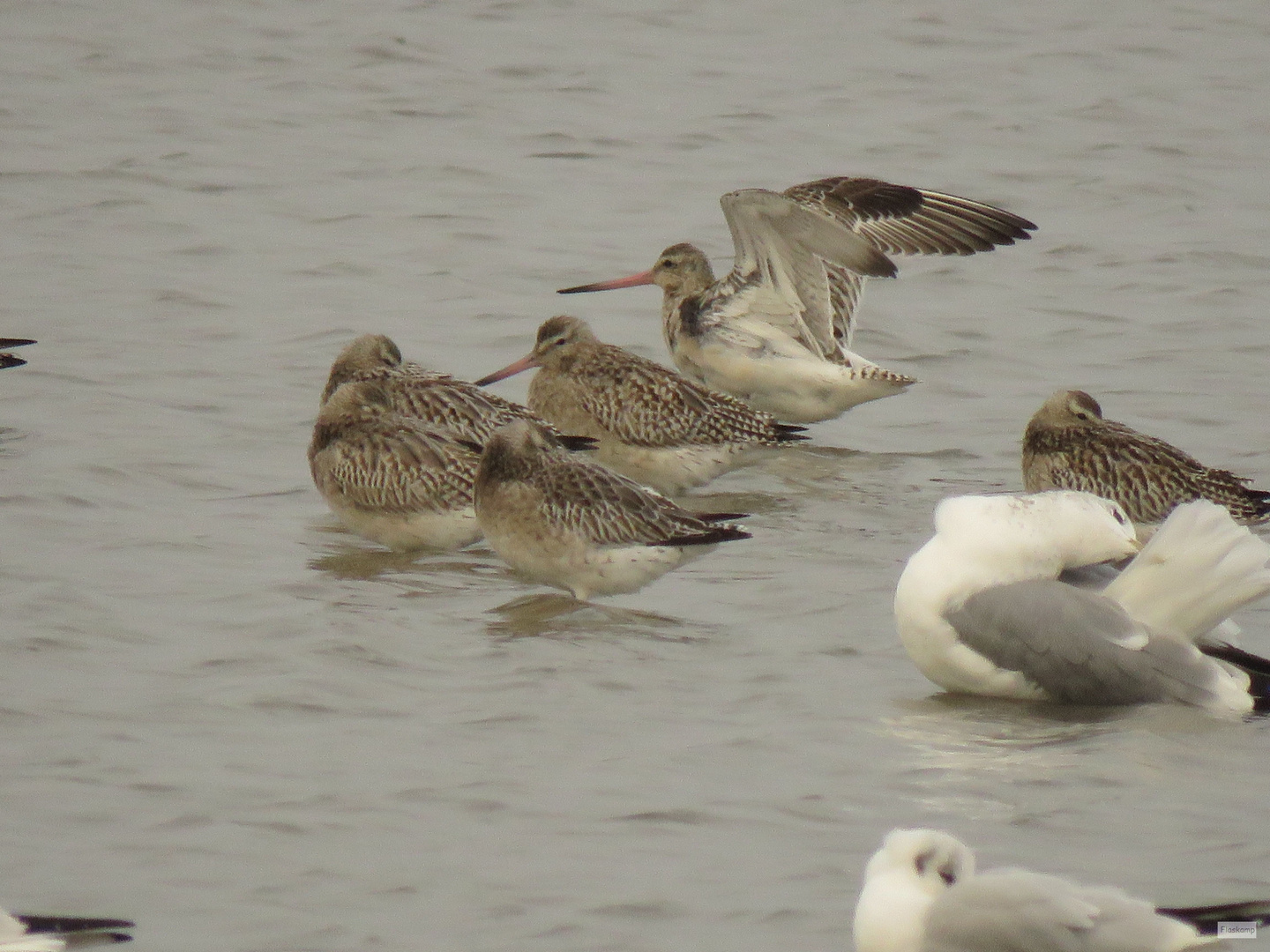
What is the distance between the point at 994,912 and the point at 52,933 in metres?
1.83

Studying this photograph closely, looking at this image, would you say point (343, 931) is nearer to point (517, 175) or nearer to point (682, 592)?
point (682, 592)

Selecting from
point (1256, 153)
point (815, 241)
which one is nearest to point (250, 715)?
point (815, 241)

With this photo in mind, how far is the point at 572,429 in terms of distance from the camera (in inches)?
392

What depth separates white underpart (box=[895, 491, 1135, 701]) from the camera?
672cm

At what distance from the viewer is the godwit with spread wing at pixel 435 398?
367 inches

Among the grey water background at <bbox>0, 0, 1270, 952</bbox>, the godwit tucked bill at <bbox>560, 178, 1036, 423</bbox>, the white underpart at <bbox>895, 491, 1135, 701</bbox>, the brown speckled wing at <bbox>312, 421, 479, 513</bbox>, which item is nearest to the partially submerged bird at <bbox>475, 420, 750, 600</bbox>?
the grey water background at <bbox>0, 0, 1270, 952</bbox>

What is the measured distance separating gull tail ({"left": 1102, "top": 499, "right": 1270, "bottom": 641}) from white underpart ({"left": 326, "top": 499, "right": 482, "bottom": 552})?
272 centimetres

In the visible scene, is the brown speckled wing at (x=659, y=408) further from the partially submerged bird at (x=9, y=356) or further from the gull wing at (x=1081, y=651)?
the gull wing at (x=1081, y=651)

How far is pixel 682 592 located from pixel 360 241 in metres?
6.29

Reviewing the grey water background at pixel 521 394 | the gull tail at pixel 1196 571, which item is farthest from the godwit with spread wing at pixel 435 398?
the gull tail at pixel 1196 571

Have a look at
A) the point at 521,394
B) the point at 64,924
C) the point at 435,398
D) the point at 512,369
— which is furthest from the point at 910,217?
the point at 64,924

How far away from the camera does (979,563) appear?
6.79 m

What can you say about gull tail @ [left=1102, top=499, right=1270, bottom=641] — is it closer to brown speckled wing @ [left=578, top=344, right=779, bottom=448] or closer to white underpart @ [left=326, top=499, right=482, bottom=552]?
white underpart @ [left=326, top=499, right=482, bottom=552]

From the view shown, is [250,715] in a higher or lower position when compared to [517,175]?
lower
